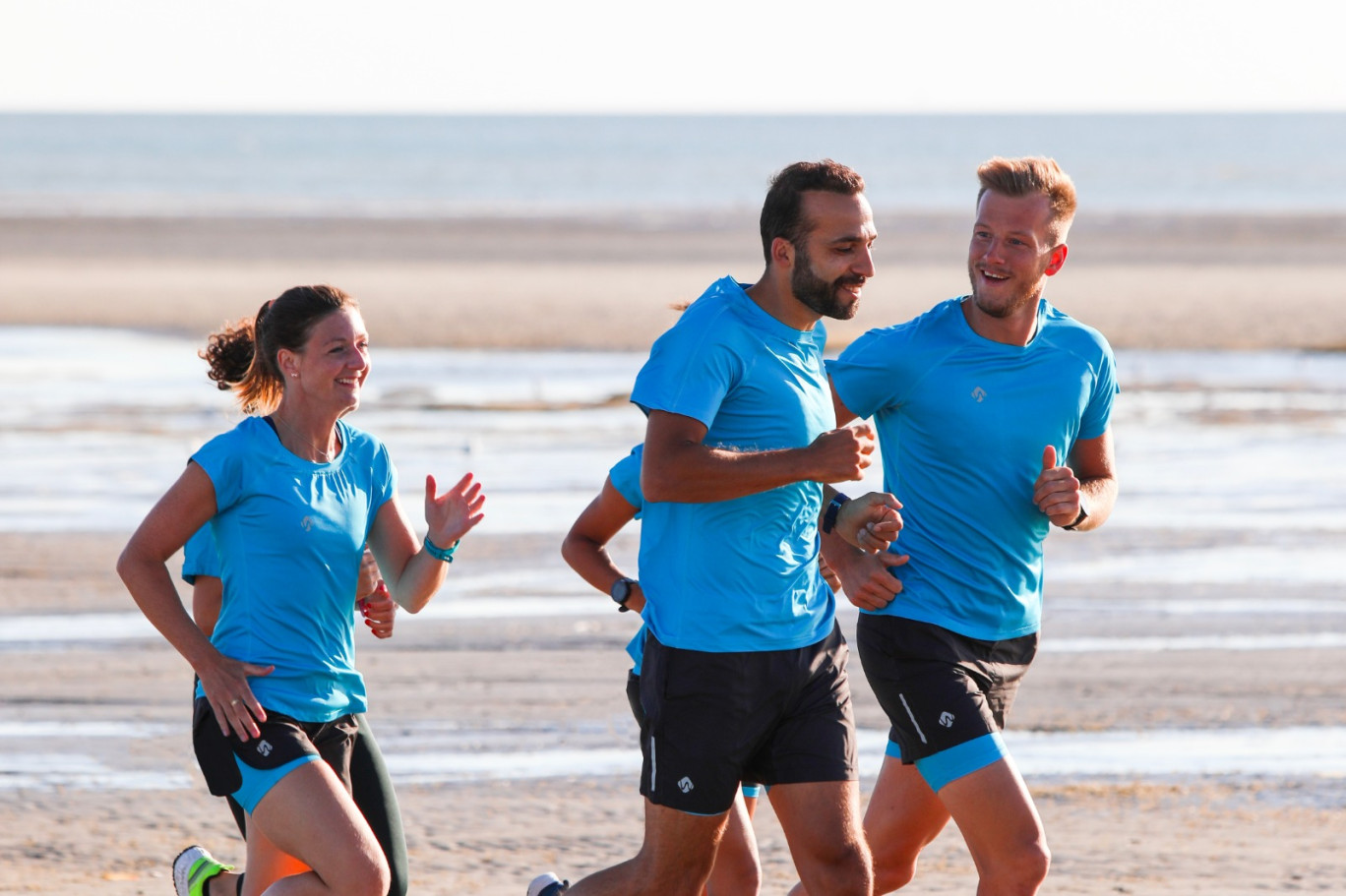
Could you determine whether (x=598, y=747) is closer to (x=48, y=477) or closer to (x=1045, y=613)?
(x=1045, y=613)

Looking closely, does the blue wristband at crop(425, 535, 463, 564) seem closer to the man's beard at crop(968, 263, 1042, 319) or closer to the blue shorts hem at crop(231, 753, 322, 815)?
the blue shorts hem at crop(231, 753, 322, 815)

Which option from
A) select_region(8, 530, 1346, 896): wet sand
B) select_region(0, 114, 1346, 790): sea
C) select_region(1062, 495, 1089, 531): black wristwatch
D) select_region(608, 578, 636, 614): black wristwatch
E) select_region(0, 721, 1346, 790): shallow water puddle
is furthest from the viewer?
select_region(0, 114, 1346, 790): sea

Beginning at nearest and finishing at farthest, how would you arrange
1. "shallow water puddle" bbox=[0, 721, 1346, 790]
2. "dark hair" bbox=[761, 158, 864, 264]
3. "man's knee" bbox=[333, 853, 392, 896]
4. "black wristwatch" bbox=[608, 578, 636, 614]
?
"man's knee" bbox=[333, 853, 392, 896], "dark hair" bbox=[761, 158, 864, 264], "black wristwatch" bbox=[608, 578, 636, 614], "shallow water puddle" bbox=[0, 721, 1346, 790]

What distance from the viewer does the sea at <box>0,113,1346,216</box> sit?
68250 millimetres

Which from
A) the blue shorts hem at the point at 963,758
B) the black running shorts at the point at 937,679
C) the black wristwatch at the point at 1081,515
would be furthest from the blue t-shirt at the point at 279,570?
the black wristwatch at the point at 1081,515

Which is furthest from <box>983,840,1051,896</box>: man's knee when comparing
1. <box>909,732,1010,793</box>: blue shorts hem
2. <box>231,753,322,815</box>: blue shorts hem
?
<box>231,753,322,815</box>: blue shorts hem

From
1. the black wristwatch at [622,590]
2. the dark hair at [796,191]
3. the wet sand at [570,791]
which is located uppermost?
the dark hair at [796,191]

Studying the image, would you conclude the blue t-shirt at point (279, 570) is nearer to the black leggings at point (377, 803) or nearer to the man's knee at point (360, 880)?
the black leggings at point (377, 803)

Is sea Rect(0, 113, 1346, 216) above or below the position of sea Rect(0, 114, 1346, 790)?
above

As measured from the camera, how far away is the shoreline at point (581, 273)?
2553 centimetres

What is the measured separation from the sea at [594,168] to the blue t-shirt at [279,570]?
185 feet

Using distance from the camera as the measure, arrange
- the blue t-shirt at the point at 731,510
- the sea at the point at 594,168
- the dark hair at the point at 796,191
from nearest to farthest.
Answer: the blue t-shirt at the point at 731,510 < the dark hair at the point at 796,191 < the sea at the point at 594,168

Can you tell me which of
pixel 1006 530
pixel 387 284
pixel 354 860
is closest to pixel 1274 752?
pixel 1006 530

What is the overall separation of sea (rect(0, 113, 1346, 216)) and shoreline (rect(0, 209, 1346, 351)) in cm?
1016
